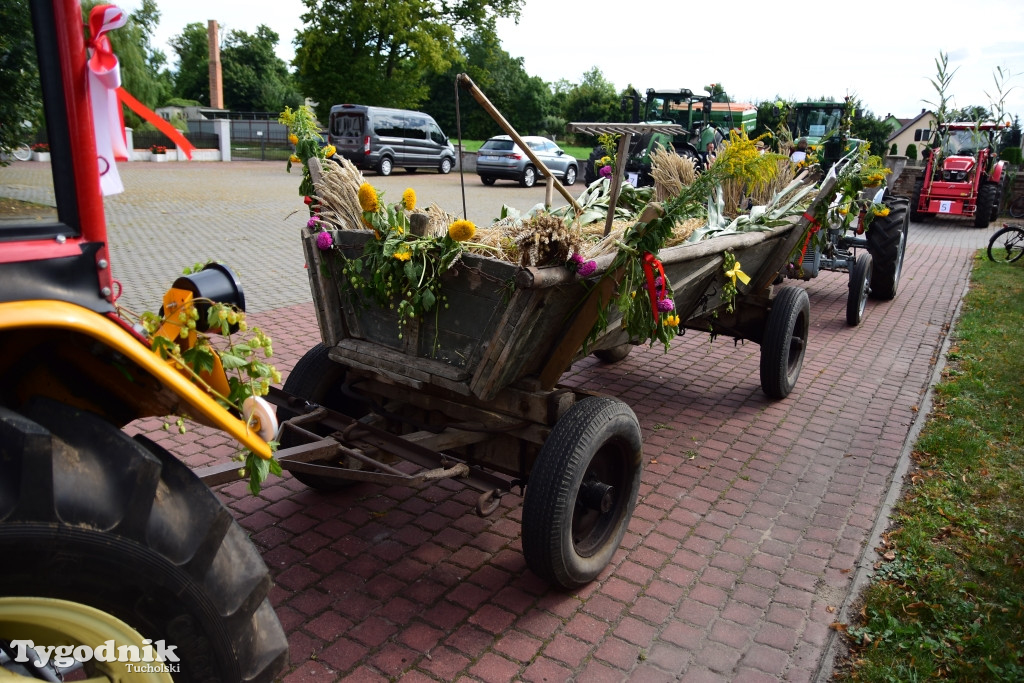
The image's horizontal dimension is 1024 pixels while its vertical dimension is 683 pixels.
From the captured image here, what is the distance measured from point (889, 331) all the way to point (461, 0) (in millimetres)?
27421

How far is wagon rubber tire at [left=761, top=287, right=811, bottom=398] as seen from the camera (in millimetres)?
5426

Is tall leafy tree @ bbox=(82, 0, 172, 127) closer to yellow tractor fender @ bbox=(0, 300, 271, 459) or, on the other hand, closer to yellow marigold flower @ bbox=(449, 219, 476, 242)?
yellow tractor fender @ bbox=(0, 300, 271, 459)

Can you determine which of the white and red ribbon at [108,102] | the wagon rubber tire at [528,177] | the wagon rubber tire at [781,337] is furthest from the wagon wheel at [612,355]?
the wagon rubber tire at [528,177]

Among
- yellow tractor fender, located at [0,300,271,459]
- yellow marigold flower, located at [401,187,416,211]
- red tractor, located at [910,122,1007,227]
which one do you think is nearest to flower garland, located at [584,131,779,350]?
yellow marigold flower, located at [401,187,416,211]

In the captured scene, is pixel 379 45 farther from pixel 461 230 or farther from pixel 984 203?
pixel 461 230

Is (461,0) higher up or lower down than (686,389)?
higher up

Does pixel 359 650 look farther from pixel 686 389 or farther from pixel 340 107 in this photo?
pixel 340 107

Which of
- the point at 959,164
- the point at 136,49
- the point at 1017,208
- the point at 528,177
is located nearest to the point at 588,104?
the point at 528,177

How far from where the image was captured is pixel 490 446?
3.63 m

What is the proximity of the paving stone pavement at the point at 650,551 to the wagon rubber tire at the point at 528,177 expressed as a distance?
54.5 ft

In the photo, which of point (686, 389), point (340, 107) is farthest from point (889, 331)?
point (340, 107)

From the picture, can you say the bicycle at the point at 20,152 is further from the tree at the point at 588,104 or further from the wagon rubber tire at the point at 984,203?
the tree at the point at 588,104

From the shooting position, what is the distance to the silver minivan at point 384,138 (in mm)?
23000

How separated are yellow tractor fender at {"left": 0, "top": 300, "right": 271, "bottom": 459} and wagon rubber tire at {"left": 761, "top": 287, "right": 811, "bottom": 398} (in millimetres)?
4329
